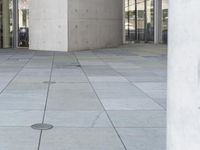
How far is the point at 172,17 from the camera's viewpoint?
333 centimetres

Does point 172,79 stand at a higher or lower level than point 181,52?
lower

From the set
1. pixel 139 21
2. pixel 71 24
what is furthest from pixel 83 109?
pixel 139 21

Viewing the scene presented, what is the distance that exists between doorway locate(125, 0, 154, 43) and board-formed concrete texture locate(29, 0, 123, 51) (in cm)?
872

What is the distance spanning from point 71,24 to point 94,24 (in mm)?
2563

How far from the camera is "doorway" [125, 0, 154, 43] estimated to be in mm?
38750

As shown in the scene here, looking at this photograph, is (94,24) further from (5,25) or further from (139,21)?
(139,21)

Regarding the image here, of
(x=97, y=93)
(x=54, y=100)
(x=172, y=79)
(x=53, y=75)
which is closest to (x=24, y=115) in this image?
(x=54, y=100)

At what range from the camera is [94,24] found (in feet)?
94.2

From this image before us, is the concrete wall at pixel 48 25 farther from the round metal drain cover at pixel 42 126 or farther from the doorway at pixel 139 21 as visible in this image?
the round metal drain cover at pixel 42 126

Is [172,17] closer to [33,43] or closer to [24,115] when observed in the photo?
[24,115]

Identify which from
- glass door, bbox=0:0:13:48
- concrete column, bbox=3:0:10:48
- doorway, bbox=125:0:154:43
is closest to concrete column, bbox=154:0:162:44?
doorway, bbox=125:0:154:43

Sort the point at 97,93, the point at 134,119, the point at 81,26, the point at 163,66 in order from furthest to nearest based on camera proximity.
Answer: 1. the point at 81,26
2. the point at 163,66
3. the point at 97,93
4. the point at 134,119

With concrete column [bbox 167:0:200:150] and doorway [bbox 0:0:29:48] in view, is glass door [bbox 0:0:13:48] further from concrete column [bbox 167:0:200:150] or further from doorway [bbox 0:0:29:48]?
concrete column [bbox 167:0:200:150]

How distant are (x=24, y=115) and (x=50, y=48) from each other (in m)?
19.6
